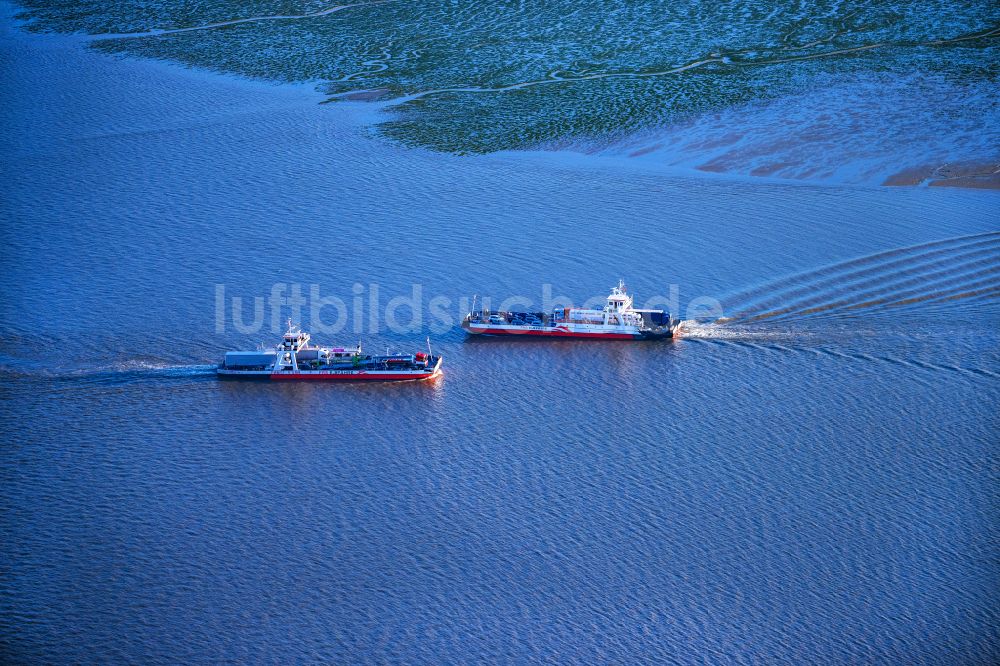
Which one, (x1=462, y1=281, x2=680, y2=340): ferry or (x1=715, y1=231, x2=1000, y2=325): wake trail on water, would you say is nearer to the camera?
(x1=462, y1=281, x2=680, y2=340): ferry

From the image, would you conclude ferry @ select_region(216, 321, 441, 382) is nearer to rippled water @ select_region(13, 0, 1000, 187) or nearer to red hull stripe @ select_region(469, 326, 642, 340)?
red hull stripe @ select_region(469, 326, 642, 340)

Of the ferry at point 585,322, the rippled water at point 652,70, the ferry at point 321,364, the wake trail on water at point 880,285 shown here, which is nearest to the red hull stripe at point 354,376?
the ferry at point 321,364

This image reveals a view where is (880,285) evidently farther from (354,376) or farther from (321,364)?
(321,364)

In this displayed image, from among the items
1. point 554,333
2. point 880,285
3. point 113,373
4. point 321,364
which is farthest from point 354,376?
point 880,285

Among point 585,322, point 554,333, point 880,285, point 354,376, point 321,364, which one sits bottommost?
point 354,376

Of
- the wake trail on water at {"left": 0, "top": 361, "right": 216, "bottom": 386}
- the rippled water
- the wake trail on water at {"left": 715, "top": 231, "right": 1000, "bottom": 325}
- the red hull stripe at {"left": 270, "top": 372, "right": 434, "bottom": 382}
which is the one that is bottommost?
the red hull stripe at {"left": 270, "top": 372, "right": 434, "bottom": 382}

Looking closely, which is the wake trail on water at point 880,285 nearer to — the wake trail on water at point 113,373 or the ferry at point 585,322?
the ferry at point 585,322

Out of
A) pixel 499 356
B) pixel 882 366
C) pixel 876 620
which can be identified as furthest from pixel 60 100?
pixel 876 620

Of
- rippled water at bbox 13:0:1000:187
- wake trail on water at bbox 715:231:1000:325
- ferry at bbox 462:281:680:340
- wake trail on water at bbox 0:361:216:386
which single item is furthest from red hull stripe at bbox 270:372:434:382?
rippled water at bbox 13:0:1000:187

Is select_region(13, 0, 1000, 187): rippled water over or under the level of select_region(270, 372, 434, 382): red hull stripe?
over
